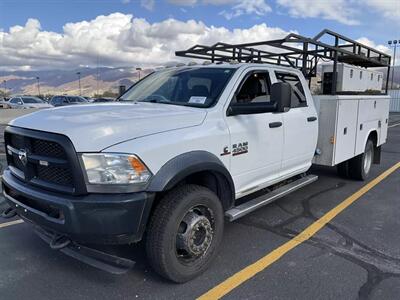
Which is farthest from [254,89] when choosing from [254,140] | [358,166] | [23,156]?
[358,166]

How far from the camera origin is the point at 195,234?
11.2 feet

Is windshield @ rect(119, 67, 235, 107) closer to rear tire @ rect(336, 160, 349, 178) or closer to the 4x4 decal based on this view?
the 4x4 decal

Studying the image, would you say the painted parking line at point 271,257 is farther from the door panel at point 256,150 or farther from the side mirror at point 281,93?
the side mirror at point 281,93

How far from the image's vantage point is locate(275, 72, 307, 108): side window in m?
5.06

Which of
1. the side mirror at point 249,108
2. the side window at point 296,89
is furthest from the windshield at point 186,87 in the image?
the side window at point 296,89

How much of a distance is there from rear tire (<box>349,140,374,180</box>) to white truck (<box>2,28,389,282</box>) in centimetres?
267

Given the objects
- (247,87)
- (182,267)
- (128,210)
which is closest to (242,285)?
(182,267)

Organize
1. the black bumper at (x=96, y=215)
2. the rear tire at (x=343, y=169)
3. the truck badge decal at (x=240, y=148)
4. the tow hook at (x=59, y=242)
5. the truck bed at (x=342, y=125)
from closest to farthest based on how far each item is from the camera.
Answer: the black bumper at (x=96, y=215) → the tow hook at (x=59, y=242) → the truck badge decal at (x=240, y=148) → the truck bed at (x=342, y=125) → the rear tire at (x=343, y=169)

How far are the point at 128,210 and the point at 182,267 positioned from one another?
82 centimetres

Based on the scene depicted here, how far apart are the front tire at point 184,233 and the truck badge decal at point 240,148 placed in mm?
589

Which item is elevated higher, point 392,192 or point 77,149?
point 77,149

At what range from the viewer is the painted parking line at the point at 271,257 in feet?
10.7

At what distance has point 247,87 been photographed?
433cm

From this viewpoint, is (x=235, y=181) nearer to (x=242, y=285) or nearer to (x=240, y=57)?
(x=242, y=285)
